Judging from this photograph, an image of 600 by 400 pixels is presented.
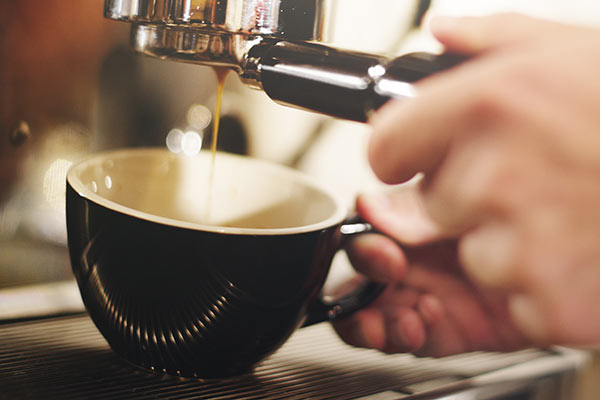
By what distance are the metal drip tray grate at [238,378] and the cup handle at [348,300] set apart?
0.03 meters

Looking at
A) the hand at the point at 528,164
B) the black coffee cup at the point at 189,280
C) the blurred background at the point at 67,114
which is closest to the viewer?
the hand at the point at 528,164

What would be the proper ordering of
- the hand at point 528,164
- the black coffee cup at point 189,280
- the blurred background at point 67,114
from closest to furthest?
the hand at point 528,164 < the black coffee cup at point 189,280 < the blurred background at point 67,114

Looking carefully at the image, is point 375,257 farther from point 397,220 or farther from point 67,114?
point 67,114

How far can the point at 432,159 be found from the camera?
0.19 metres

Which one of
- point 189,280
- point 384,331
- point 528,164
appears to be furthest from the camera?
point 384,331

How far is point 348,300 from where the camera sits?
0.37 metres

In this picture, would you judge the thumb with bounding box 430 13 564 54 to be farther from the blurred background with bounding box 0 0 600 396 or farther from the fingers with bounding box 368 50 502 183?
the blurred background with bounding box 0 0 600 396

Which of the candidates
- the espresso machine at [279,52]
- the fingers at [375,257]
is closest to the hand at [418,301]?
the fingers at [375,257]

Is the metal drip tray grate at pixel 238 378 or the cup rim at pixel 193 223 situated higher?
the cup rim at pixel 193 223

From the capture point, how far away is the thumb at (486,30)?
19cm

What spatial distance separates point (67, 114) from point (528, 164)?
0.32 m

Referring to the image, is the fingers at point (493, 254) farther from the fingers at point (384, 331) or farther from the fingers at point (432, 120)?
the fingers at point (384, 331)

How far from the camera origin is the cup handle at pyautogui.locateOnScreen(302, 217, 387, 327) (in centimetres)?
35

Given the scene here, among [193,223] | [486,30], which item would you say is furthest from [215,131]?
[486,30]
